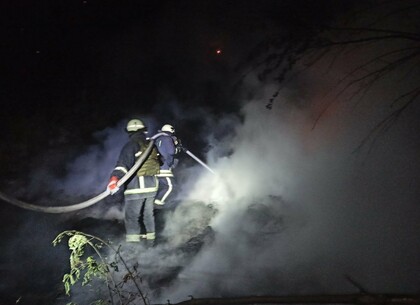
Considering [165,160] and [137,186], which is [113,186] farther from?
[165,160]


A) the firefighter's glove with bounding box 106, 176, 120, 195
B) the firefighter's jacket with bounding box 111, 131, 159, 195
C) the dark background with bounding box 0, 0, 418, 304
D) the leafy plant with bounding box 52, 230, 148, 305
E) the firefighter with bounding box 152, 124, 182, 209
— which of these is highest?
the dark background with bounding box 0, 0, 418, 304

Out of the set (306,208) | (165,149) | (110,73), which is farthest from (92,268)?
(110,73)

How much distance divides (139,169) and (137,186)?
0.90ft

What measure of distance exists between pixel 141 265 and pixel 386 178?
455 cm

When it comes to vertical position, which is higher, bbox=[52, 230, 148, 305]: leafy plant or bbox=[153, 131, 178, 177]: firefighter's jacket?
bbox=[153, 131, 178, 177]: firefighter's jacket

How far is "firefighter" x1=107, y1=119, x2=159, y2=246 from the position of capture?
4.97 metres

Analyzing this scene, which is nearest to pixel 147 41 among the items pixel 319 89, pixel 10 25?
pixel 10 25

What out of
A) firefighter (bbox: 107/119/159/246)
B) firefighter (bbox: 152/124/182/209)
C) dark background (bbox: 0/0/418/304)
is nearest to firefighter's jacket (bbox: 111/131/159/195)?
firefighter (bbox: 107/119/159/246)

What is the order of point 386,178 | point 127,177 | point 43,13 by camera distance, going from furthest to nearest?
point 43,13 → point 386,178 → point 127,177

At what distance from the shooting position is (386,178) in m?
5.75

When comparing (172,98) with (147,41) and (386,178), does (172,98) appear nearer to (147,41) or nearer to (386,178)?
(147,41)

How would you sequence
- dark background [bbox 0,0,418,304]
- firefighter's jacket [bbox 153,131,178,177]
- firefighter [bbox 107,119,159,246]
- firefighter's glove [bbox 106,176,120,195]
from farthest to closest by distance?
dark background [bbox 0,0,418,304], firefighter's jacket [bbox 153,131,178,177], firefighter [bbox 107,119,159,246], firefighter's glove [bbox 106,176,120,195]

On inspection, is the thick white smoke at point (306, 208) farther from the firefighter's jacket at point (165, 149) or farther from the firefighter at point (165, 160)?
the firefighter's jacket at point (165, 149)

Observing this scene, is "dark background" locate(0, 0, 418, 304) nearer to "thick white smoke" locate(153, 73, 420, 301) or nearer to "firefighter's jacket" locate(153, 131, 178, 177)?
"thick white smoke" locate(153, 73, 420, 301)
